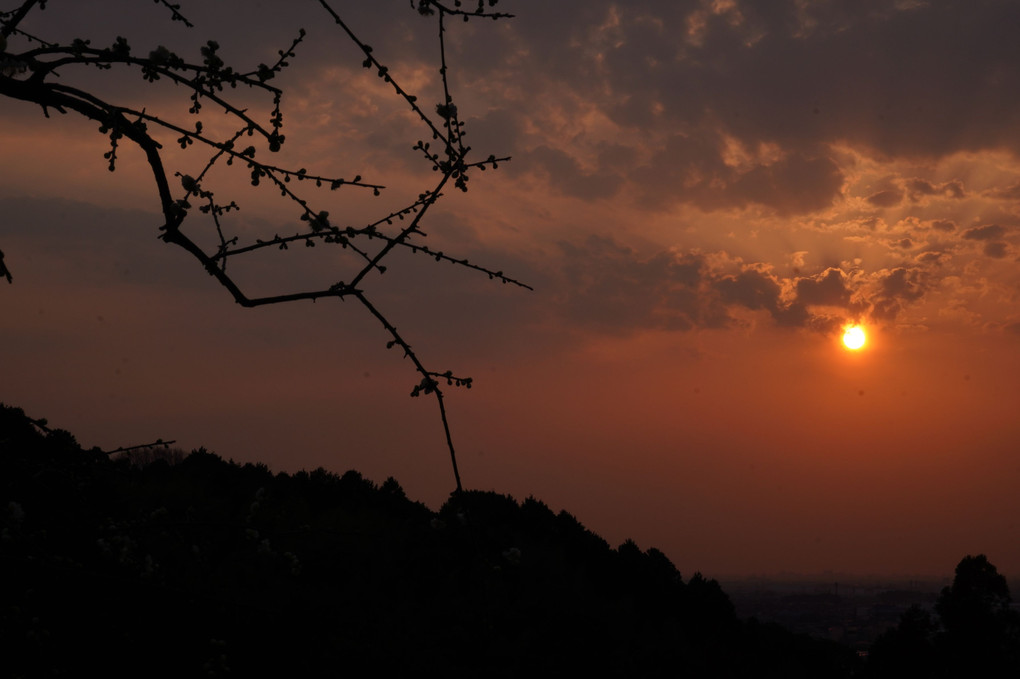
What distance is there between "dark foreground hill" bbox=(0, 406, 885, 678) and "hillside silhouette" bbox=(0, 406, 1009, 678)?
0.09 feet

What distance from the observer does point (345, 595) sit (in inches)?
428

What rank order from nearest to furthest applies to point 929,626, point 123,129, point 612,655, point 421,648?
point 123,129 < point 421,648 < point 612,655 < point 929,626

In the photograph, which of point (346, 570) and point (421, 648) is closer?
point (421, 648)

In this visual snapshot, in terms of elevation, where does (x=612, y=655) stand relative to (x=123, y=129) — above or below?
below

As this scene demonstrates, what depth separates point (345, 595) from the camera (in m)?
10.9

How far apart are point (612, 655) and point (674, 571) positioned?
13.2 feet

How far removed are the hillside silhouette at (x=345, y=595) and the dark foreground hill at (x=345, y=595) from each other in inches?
1.0

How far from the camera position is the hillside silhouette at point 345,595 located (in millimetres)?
8266

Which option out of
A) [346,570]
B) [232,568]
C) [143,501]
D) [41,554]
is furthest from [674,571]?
[41,554]

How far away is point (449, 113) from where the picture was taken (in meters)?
3.73

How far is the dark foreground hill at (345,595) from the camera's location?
8.32 m

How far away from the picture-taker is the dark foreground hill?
8.32 meters

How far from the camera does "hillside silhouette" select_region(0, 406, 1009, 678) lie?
8.27 meters

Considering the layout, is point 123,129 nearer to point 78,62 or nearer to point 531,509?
point 78,62
